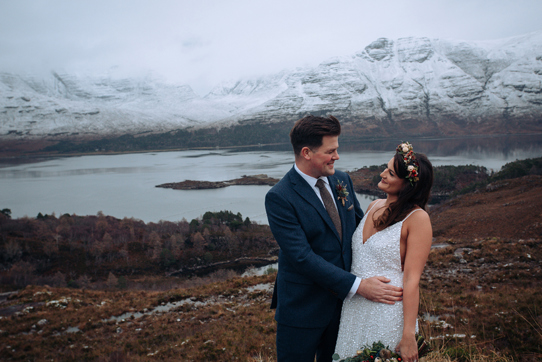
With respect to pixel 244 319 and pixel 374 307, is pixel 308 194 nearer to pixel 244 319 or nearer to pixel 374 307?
pixel 374 307

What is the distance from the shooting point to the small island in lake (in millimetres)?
54641

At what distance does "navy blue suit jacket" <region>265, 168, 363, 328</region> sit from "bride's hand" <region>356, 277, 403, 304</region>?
0.30 feet

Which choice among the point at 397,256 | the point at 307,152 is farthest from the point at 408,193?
the point at 307,152

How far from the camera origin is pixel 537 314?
14.3 ft

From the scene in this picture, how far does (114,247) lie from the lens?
27.2m

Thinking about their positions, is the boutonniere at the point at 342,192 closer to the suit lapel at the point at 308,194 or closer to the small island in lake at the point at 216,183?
the suit lapel at the point at 308,194

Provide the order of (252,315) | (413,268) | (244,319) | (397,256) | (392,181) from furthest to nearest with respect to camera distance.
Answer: (252,315) < (244,319) < (392,181) < (397,256) < (413,268)

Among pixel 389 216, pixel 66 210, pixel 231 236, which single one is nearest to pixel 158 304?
pixel 389 216

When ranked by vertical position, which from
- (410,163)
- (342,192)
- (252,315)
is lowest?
(252,315)

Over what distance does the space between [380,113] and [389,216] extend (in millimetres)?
201322

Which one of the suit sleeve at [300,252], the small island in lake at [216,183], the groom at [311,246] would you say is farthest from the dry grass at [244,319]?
the small island in lake at [216,183]

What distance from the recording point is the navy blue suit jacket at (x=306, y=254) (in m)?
1.87

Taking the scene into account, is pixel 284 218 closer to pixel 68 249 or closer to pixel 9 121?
pixel 68 249

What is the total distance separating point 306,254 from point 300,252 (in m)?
0.03
